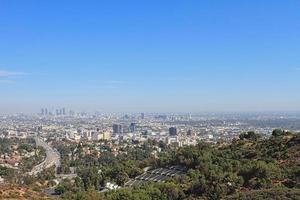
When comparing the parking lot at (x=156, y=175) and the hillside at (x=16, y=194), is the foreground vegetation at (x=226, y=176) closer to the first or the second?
the parking lot at (x=156, y=175)

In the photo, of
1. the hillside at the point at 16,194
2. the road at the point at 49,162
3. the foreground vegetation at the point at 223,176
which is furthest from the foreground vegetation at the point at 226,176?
the road at the point at 49,162

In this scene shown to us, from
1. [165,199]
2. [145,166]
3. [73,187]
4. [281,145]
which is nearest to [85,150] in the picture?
[145,166]

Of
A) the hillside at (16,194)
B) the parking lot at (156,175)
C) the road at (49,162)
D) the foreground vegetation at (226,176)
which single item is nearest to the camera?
the hillside at (16,194)

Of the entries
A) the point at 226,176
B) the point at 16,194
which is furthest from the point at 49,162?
the point at 226,176

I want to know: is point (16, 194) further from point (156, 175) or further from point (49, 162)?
point (49, 162)

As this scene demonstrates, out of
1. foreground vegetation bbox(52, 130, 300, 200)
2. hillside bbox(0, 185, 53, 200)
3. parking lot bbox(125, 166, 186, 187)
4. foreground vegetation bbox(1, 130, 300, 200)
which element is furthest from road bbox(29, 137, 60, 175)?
hillside bbox(0, 185, 53, 200)

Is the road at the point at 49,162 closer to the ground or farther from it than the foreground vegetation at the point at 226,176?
closer to the ground

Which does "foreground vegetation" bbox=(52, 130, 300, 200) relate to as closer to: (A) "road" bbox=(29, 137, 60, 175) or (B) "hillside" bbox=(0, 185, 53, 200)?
(B) "hillside" bbox=(0, 185, 53, 200)

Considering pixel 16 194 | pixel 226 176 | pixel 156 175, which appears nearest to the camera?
pixel 16 194

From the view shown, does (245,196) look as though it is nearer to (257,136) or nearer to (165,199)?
(165,199)

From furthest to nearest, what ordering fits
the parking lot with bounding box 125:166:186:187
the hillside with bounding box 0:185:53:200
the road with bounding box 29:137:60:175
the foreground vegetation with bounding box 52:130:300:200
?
1. the road with bounding box 29:137:60:175
2. the parking lot with bounding box 125:166:186:187
3. the foreground vegetation with bounding box 52:130:300:200
4. the hillside with bounding box 0:185:53:200

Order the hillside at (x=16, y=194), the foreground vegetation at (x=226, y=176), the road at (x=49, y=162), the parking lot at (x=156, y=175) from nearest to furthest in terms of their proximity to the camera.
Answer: the hillside at (x=16, y=194), the foreground vegetation at (x=226, y=176), the parking lot at (x=156, y=175), the road at (x=49, y=162)

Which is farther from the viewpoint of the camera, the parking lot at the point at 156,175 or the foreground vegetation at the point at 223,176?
the parking lot at the point at 156,175
